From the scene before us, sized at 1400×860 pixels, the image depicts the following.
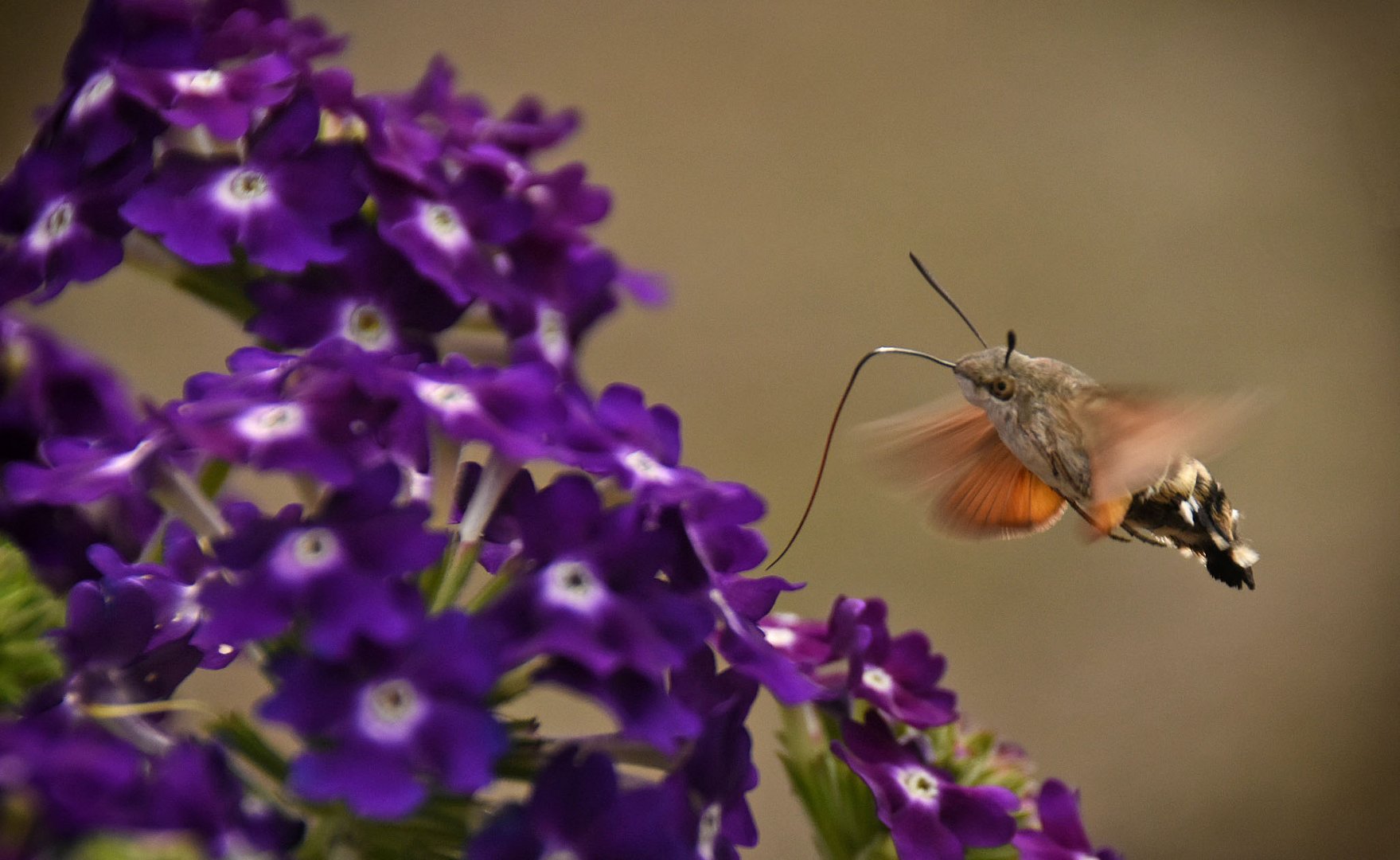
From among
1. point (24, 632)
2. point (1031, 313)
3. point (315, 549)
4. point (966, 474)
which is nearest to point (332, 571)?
point (315, 549)

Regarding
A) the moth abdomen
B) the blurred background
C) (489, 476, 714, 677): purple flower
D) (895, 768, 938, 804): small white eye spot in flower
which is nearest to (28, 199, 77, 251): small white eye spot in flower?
(489, 476, 714, 677): purple flower

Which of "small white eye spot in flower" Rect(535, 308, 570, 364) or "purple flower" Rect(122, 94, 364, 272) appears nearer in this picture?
"purple flower" Rect(122, 94, 364, 272)

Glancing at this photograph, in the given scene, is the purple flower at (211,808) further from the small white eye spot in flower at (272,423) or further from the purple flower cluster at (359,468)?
the small white eye spot in flower at (272,423)

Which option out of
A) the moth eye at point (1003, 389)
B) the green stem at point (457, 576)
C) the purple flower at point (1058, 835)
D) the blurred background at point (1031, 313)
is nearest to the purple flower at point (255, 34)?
the green stem at point (457, 576)

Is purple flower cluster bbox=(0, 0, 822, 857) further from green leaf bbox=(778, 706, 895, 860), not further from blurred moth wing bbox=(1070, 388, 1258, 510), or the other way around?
blurred moth wing bbox=(1070, 388, 1258, 510)

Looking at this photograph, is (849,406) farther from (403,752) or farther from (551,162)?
(403,752)

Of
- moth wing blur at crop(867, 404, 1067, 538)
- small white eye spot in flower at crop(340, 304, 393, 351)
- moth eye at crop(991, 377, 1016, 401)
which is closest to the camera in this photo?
small white eye spot in flower at crop(340, 304, 393, 351)
